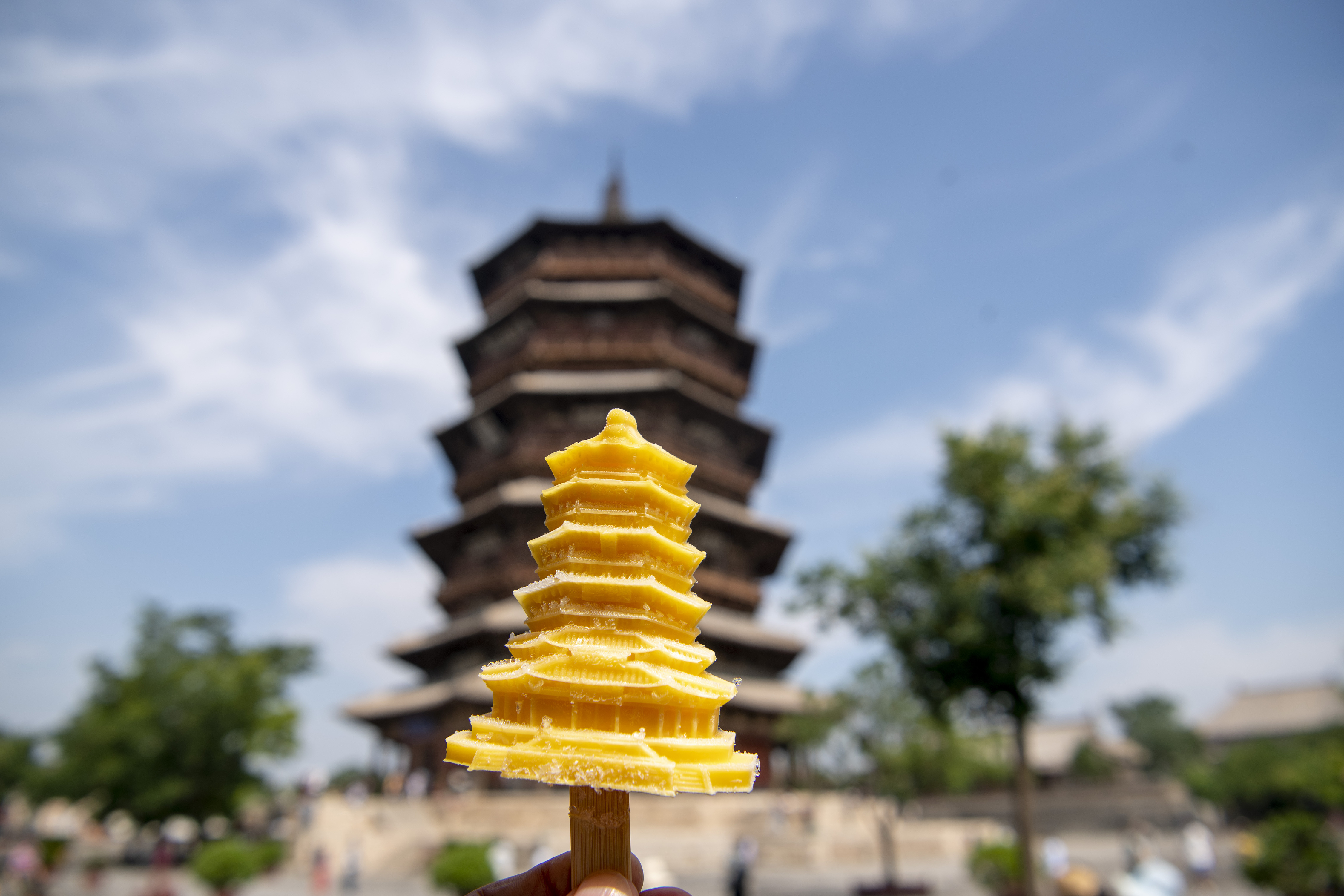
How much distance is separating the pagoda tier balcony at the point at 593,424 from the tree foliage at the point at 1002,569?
9.03 m

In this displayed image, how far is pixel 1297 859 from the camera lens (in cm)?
1305

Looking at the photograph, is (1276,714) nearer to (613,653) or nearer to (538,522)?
(538,522)

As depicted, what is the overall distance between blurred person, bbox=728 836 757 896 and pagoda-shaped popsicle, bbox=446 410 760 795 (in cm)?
1109

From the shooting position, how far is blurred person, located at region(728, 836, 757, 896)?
12.4 meters

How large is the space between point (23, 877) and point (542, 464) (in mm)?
14735

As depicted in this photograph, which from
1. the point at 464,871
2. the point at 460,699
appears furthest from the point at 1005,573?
the point at 460,699

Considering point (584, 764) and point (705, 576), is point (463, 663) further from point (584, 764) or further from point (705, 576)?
point (584, 764)

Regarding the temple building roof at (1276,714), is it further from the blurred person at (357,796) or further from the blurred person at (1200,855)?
the blurred person at (357,796)

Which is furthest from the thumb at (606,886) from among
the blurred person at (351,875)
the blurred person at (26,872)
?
the blurred person at (26,872)

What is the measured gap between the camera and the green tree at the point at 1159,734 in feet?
187

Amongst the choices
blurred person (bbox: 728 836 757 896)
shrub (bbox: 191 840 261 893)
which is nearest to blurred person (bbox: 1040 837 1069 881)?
blurred person (bbox: 728 836 757 896)

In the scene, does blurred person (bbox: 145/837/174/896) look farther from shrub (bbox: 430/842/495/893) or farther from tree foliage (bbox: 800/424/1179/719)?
tree foliage (bbox: 800/424/1179/719)

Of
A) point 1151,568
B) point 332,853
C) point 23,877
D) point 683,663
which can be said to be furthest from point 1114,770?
point 683,663

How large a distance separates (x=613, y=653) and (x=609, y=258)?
26770 millimetres
